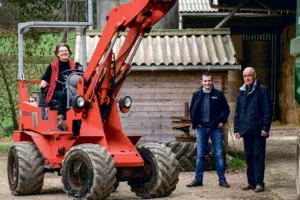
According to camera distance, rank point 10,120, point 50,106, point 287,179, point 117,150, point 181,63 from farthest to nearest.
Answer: point 10,120 → point 181,63 → point 287,179 → point 50,106 → point 117,150

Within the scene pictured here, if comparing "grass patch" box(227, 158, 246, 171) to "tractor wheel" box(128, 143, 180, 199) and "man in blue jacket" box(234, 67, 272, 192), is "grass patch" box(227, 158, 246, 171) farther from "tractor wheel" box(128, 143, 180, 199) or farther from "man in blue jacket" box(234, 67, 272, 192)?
"tractor wheel" box(128, 143, 180, 199)

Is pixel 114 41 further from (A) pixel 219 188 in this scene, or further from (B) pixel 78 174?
(A) pixel 219 188

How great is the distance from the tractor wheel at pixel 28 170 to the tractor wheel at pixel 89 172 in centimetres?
93

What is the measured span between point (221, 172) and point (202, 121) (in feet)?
2.73

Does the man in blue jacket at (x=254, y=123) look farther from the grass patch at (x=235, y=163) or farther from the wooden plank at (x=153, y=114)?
the wooden plank at (x=153, y=114)

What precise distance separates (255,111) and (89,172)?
2850mm

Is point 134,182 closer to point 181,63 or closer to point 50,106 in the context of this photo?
point 50,106

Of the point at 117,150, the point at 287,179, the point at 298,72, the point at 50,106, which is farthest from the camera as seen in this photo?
the point at 287,179

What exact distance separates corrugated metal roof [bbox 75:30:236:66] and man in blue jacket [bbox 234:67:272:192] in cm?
429

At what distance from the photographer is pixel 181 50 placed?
1770 cm

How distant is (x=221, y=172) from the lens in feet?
43.0

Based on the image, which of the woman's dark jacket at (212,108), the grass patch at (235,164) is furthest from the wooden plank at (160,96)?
the woman's dark jacket at (212,108)

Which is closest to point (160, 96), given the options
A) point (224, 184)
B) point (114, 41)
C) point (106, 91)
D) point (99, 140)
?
point (224, 184)

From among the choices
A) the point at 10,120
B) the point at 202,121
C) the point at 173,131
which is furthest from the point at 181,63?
the point at 10,120
